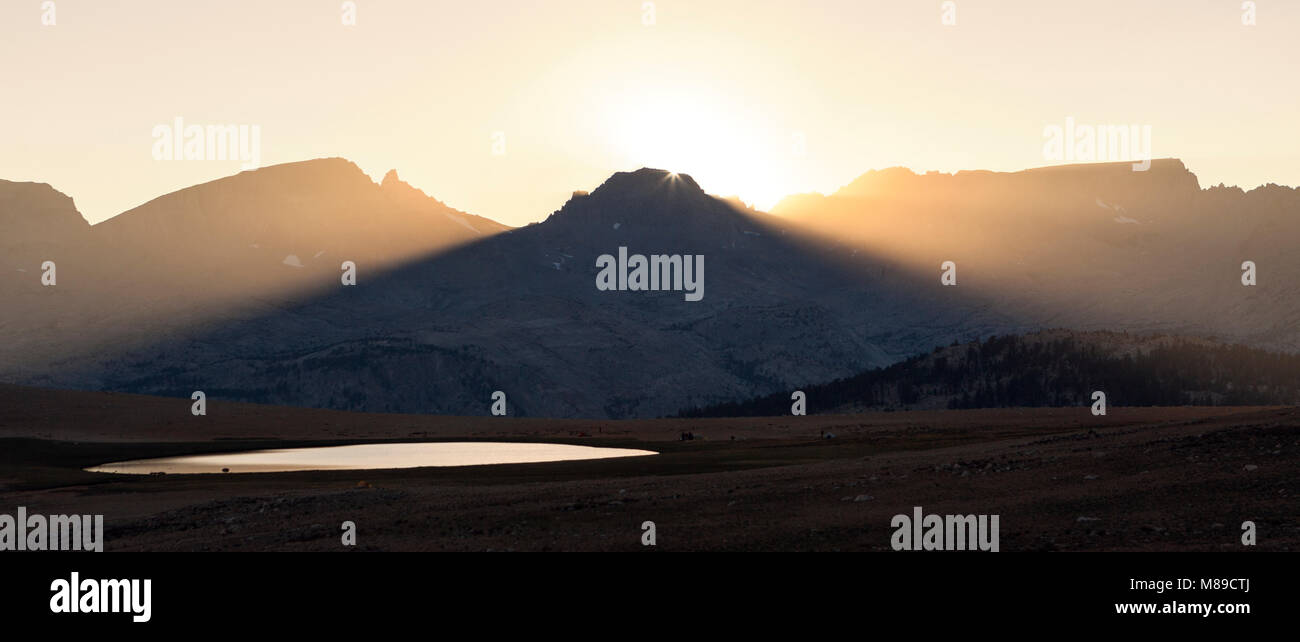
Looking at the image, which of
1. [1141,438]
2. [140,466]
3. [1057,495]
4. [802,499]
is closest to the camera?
[1057,495]

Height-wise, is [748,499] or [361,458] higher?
[748,499]

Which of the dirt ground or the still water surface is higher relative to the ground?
the dirt ground

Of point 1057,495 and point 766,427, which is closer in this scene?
point 1057,495

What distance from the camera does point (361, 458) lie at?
97062 mm

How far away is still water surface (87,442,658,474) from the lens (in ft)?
282

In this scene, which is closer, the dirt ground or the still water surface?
the dirt ground

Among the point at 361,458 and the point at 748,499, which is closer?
the point at 748,499

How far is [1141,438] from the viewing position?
2007 inches

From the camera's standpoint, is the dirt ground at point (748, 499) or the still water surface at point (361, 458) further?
the still water surface at point (361, 458)

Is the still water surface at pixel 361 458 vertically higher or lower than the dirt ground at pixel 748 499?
lower

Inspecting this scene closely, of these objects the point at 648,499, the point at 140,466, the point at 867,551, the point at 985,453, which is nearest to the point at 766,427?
the point at 140,466

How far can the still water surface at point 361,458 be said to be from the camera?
85.9 meters
